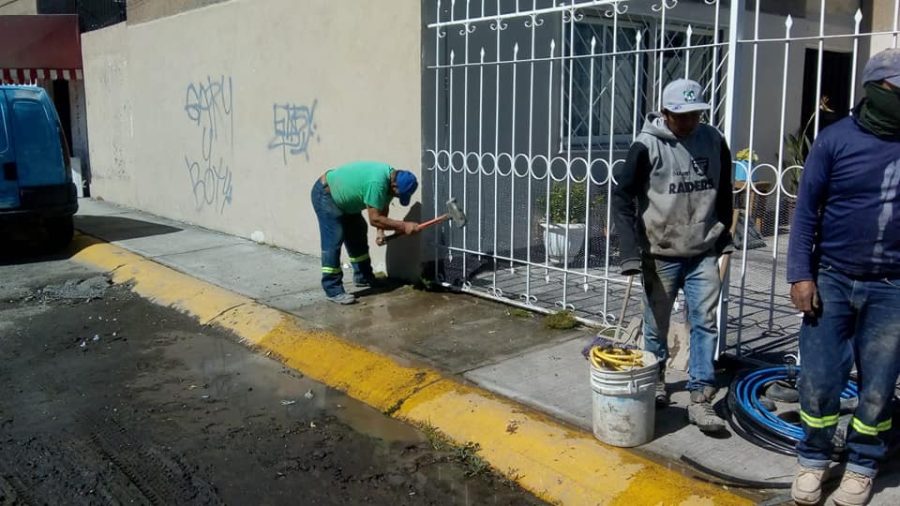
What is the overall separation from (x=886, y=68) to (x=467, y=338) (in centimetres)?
350

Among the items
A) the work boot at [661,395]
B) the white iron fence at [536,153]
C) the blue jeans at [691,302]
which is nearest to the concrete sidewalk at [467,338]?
the work boot at [661,395]

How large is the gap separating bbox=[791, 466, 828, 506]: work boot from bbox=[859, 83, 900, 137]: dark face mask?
141 cm

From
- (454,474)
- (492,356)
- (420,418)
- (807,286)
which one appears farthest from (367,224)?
(807,286)

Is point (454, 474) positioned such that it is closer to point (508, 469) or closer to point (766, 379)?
point (508, 469)

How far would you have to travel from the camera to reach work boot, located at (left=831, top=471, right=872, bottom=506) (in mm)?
3309

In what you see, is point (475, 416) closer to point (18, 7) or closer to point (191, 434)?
point (191, 434)

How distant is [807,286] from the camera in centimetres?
332

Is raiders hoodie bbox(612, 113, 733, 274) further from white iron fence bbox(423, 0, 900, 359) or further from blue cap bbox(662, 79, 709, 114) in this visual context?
white iron fence bbox(423, 0, 900, 359)

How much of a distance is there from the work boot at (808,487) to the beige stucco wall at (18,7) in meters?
17.4

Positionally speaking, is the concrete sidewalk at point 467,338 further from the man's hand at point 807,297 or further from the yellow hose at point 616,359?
the man's hand at point 807,297

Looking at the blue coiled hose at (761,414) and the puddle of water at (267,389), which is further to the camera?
the puddle of water at (267,389)

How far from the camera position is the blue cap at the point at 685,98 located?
12.8 feet

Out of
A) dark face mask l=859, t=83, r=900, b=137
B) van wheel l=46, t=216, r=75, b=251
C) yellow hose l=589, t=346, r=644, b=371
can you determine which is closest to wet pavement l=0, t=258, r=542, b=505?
yellow hose l=589, t=346, r=644, b=371

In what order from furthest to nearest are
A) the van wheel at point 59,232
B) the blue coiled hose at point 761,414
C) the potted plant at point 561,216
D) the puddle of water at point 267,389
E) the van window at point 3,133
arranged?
the van wheel at point 59,232
the van window at point 3,133
the potted plant at point 561,216
the puddle of water at point 267,389
the blue coiled hose at point 761,414
